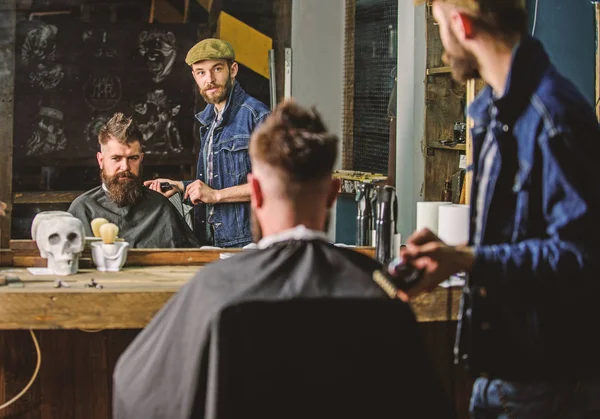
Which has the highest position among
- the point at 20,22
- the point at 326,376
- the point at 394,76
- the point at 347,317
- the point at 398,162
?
the point at 20,22

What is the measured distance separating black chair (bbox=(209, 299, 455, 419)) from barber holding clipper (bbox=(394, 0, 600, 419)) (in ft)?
0.43

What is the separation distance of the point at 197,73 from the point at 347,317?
95.7 inches

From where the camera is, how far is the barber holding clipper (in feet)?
5.70

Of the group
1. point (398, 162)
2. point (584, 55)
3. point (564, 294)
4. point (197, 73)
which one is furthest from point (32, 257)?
point (584, 55)

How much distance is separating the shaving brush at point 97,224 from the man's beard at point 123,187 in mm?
269

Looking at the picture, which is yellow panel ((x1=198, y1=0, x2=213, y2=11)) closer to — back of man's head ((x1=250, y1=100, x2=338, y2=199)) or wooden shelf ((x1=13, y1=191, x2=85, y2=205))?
wooden shelf ((x1=13, y1=191, x2=85, y2=205))

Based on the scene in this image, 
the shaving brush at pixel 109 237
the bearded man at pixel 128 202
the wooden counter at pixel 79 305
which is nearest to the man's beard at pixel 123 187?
the bearded man at pixel 128 202

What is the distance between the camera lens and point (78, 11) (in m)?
4.90

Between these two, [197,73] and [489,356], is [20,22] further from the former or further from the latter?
[489,356]

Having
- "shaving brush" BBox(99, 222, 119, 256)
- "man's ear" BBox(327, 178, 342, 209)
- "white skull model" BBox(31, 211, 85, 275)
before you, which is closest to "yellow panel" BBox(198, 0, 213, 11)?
"shaving brush" BBox(99, 222, 119, 256)

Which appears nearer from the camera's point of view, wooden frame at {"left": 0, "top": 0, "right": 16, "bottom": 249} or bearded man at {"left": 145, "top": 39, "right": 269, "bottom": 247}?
wooden frame at {"left": 0, "top": 0, "right": 16, "bottom": 249}

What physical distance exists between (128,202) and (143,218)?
0.18 m

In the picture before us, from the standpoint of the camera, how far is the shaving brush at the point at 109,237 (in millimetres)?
2984

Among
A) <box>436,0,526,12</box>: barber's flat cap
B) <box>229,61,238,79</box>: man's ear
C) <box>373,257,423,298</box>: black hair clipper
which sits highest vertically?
<box>229,61,238,79</box>: man's ear
